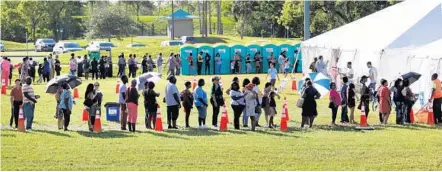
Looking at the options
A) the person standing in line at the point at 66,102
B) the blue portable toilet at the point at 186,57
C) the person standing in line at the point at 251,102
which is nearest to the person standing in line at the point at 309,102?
the person standing in line at the point at 251,102

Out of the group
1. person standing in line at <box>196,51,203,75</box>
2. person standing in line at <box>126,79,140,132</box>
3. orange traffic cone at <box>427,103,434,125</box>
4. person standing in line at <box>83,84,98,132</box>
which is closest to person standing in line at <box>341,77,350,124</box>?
orange traffic cone at <box>427,103,434,125</box>

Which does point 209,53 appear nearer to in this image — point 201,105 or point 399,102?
point 399,102

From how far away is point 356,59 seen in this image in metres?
32.2

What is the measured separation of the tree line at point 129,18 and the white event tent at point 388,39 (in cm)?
3353

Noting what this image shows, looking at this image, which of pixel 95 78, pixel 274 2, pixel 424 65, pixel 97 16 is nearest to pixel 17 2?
pixel 97 16

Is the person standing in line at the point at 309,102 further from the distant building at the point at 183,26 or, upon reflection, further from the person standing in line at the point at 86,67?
the distant building at the point at 183,26

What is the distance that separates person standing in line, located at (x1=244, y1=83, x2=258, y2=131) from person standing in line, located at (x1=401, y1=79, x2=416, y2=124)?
4.38 metres

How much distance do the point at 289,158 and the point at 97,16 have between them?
64592 mm

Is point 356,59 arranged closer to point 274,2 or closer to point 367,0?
point 367,0

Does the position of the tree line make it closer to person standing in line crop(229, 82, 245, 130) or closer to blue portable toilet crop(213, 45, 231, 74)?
blue portable toilet crop(213, 45, 231, 74)

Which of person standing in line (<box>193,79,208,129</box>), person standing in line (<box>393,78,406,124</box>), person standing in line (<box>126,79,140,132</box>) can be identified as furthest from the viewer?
person standing in line (<box>393,78,406,124</box>)

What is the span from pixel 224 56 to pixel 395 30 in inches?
714

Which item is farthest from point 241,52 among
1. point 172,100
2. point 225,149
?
point 225,149

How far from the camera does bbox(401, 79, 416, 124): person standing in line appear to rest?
21.9 metres
